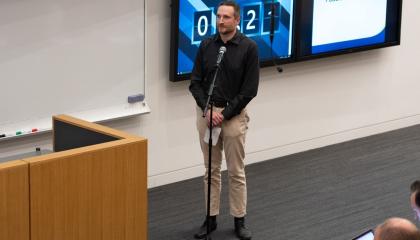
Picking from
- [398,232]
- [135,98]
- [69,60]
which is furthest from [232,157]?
[398,232]

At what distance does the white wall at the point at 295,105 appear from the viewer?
612 cm

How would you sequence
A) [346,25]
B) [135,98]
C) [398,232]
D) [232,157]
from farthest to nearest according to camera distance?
[346,25] < [135,98] < [232,157] < [398,232]

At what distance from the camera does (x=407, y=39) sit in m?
8.12

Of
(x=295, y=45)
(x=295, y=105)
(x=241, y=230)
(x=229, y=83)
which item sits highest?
(x=295, y=45)

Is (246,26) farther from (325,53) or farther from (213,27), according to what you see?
(325,53)

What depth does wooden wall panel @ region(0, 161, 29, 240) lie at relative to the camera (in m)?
3.55

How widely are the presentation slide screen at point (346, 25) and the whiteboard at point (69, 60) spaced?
73.1 inches

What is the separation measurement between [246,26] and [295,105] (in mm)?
1144

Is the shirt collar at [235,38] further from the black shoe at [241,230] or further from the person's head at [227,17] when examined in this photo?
the black shoe at [241,230]

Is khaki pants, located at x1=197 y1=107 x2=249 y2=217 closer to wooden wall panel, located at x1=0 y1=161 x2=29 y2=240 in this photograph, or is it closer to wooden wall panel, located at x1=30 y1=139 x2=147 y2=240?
wooden wall panel, located at x1=30 y1=139 x2=147 y2=240

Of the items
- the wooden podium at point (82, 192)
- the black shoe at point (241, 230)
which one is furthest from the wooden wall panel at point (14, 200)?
the black shoe at point (241, 230)

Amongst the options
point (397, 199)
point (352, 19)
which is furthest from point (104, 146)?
point (352, 19)

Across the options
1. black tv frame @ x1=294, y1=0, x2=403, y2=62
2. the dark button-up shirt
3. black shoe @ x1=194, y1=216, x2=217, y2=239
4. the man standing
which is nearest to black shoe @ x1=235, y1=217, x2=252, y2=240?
black shoe @ x1=194, y1=216, x2=217, y2=239

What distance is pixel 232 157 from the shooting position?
17.3 ft
